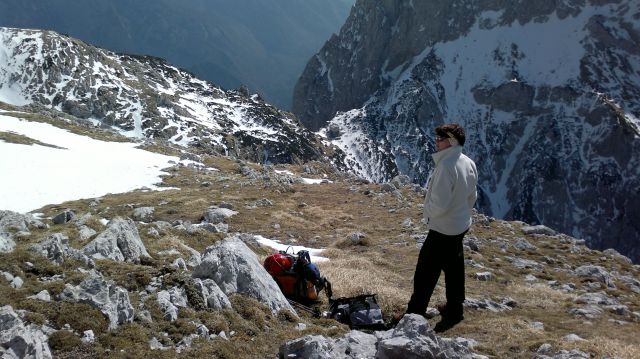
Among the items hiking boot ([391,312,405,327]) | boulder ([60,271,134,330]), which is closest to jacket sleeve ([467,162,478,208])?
hiking boot ([391,312,405,327])

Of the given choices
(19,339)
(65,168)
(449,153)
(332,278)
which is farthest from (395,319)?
(65,168)

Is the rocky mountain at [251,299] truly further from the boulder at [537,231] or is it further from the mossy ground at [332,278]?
the boulder at [537,231]

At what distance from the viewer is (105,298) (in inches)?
383

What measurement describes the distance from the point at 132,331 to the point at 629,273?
2535 centimetres

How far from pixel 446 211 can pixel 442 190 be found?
0.51 m

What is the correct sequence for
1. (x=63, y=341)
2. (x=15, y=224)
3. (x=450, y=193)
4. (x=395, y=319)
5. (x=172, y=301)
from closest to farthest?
(x=63, y=341), (x=172, y=301), (x=450, y=193), (x=395, y=319), (x=15, y=224)

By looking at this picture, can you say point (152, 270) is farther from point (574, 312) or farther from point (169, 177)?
point (169, 177)

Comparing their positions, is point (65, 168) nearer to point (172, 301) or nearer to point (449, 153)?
point (172, 301)

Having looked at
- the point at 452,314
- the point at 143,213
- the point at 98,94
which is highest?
the point at 98,94

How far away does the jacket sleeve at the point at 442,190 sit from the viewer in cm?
1181

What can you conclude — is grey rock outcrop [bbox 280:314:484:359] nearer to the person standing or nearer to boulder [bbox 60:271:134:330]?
the person standing

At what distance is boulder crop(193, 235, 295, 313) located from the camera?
12.5 m

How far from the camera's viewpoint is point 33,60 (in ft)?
534

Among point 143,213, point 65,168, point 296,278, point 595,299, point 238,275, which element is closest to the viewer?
point 238,275
